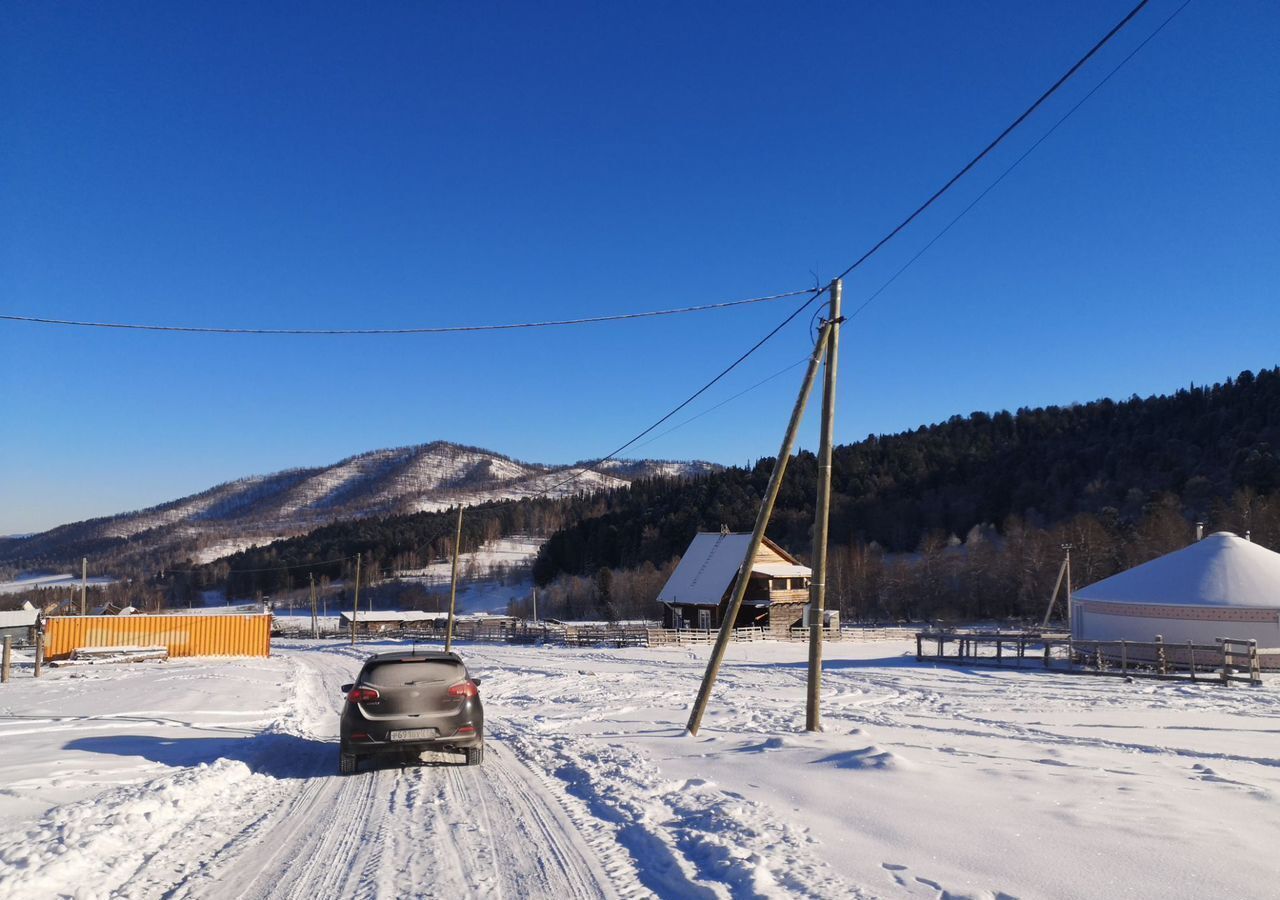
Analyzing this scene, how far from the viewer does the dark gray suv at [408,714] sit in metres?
9.27

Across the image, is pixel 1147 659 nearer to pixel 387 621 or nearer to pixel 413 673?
pixel 413 673

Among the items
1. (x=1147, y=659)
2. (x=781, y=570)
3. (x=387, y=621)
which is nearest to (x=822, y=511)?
(x=1147, y=659)

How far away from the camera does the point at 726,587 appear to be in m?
54.6

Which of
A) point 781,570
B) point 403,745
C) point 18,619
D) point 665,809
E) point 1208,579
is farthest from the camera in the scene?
point 18,619

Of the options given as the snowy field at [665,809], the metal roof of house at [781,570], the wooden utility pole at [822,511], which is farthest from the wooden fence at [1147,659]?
the metal roof of house at [781,570]

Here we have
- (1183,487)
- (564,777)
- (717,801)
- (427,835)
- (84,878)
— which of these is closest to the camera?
(84,878)

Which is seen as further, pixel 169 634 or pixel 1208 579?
pixel 169 634

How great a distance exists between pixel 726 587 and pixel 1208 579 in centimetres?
3032

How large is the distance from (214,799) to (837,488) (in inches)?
4334

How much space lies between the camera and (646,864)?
19.2 ft

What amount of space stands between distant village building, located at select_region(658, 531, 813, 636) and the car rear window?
4573 cm

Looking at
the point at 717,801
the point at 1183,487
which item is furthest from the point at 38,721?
the point at 1183,487

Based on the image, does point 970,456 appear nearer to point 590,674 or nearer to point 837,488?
point 837,488

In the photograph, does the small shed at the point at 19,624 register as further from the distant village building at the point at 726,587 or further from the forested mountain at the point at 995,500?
the forested mountain at the point at 995,500
